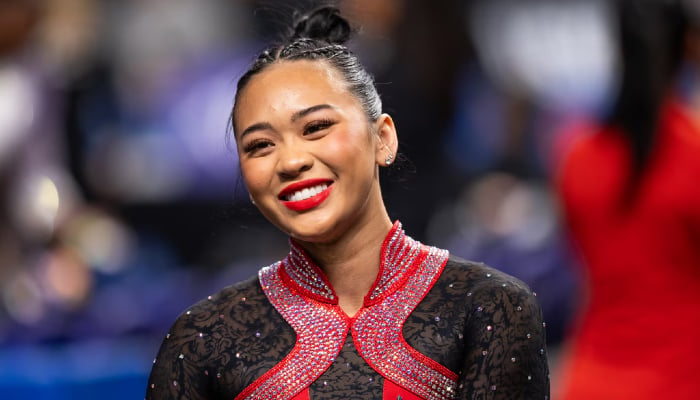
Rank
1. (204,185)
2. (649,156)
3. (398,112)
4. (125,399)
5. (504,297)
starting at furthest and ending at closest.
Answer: (204,185), (398,112), (125,399), (649,156), (504,297)

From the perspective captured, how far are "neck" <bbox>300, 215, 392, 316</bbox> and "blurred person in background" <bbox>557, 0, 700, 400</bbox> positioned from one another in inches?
48.8

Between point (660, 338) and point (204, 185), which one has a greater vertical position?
point (204, 185)

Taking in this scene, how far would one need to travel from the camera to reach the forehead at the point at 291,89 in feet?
6.96

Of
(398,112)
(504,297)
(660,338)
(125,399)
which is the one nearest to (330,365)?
(504,297)

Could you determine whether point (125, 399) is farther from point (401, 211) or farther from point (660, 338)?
point (660, 338)

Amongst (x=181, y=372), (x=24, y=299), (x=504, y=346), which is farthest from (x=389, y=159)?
(x=24, y=299)

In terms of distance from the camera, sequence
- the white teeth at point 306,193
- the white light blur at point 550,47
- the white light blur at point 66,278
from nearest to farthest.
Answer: the white teeth at point 306,193 < the white light blur at point 66,278 < the white light blur at point 550,47

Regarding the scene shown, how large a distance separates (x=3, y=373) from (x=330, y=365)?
2383mm

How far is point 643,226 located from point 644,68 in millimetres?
454

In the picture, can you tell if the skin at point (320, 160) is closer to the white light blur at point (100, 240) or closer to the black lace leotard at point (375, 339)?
the black lace leotard at point (375, 339)

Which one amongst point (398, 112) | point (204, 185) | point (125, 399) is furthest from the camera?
point (204, 185)

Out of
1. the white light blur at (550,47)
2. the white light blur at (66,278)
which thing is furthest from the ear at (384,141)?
the white light blur at (550,47)

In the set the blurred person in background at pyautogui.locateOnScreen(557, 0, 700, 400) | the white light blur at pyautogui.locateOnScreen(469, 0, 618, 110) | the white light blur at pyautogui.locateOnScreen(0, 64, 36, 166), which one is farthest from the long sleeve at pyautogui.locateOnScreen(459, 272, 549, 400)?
the white light blur at pyautogui.locateOnScreen(469, 0, 618, 110)

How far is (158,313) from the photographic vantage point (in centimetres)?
483
